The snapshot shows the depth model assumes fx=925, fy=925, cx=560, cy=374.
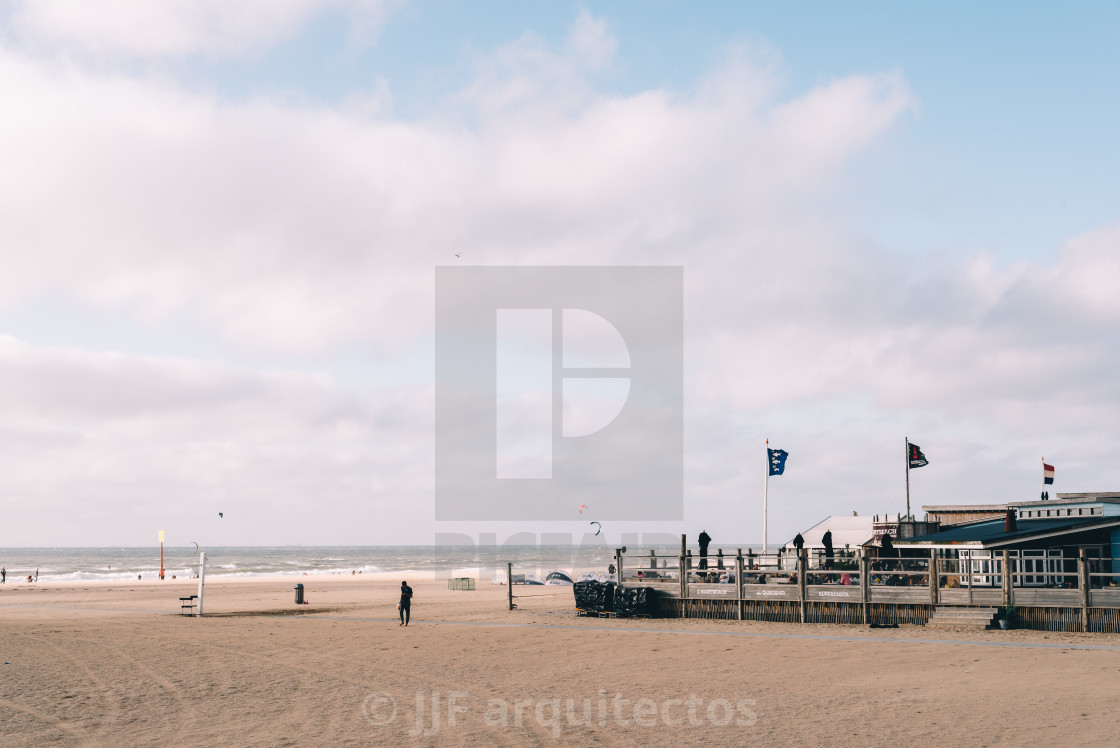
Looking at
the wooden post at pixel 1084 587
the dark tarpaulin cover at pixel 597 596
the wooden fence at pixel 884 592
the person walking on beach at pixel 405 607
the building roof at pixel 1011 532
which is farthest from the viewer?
the dark tarpaulin cover at pixel 597 596

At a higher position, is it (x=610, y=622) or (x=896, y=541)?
(x=896, y=541)

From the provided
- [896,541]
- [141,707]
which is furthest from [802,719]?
[896,541]

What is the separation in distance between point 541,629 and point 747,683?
476 inches

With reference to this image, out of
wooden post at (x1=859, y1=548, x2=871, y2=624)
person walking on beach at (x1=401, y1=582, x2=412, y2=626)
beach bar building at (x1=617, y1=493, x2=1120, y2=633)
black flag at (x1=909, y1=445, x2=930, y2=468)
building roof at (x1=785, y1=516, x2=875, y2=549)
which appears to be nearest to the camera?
beach bar building at (x1=617, y1=493, x2=1120, y2=633)

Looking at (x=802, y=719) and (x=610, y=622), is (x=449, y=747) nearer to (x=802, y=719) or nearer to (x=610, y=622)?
(x=802, y=719)

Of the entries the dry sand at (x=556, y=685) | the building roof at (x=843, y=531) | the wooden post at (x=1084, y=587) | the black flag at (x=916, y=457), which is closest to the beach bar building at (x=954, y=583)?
the wooden post at (x=1084, y=587)

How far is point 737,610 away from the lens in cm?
3139

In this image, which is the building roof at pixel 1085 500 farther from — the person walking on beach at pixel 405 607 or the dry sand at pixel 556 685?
the person walking on beach at pixel 405 607

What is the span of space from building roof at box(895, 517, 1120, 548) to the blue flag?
6508 mm

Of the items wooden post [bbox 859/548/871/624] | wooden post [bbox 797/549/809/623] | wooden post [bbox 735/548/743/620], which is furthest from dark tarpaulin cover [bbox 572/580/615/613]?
wooden post [bbox 859/548/871/624]

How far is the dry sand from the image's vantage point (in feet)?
44.3

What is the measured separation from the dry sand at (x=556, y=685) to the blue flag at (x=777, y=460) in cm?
1102

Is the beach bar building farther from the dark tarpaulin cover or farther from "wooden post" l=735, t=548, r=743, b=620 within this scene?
the dark tarpaulin cover

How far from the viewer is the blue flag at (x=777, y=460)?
40031 millimetres
